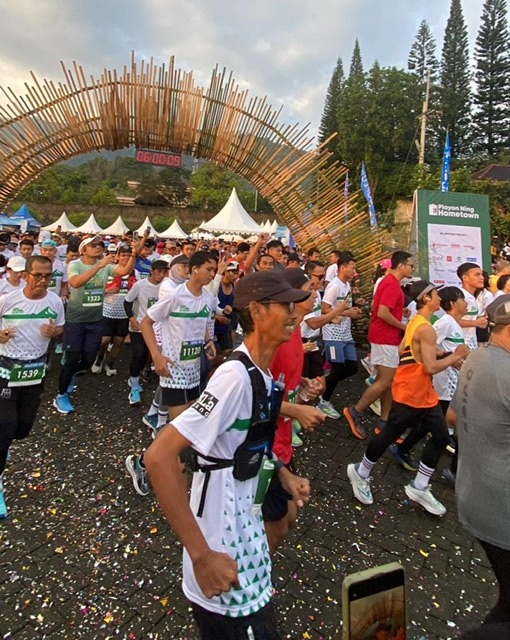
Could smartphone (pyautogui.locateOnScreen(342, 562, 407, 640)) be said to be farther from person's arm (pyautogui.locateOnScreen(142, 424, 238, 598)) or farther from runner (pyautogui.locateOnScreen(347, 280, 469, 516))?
runner (pyautogui.locateOnScreen(347, 280, 469, 516))

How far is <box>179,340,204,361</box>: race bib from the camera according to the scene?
3.78 meters

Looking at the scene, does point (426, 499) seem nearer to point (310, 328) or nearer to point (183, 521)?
point (310, 328)

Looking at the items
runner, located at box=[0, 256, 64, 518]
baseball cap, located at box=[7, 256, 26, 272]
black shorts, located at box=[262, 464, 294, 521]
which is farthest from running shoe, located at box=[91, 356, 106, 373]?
black shorts, located at box=[262, 464, 294, 521]

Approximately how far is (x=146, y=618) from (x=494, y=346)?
8.16 ft

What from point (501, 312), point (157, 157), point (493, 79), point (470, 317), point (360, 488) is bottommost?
point (360, 488)

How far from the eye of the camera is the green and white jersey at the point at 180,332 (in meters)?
3.69

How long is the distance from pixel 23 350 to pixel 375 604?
3.19 meters

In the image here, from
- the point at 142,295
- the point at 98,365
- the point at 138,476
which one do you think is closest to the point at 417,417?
the point at 138,476

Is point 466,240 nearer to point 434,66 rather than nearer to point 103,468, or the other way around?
point 103,468

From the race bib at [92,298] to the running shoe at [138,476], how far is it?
2.43 metres

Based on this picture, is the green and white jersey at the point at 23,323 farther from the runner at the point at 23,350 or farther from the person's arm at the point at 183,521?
the person's arm at the point at 183,521

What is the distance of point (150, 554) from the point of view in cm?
282

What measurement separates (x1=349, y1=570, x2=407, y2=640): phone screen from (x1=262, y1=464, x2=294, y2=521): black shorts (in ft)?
2.17

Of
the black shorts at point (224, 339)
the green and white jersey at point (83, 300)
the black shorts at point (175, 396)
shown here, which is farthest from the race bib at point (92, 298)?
the black shorts at point (175, 396)
